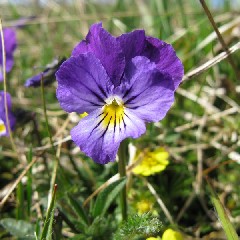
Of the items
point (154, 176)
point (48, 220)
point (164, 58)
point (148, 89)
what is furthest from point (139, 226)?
point (154, 176)

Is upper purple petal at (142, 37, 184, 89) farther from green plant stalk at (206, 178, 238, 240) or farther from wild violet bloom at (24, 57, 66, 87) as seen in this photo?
wild violet bloom at (24, 57, 66, 87)

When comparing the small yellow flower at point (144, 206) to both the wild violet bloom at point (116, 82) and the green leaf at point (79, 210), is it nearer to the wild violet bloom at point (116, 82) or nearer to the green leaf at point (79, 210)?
the green leaf at point (79, 210)

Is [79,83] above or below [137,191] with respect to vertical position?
above

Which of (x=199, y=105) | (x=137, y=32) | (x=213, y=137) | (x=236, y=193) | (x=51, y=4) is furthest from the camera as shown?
(x=51, y=4)

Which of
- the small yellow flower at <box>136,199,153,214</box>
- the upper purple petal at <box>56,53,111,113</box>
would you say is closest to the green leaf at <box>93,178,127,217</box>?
the small yellow flower at <box>136,199,153,214</box>

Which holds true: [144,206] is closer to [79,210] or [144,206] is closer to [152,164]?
[152,164]

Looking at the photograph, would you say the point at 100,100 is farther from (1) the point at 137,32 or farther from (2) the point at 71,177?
(2) the point at 71,177

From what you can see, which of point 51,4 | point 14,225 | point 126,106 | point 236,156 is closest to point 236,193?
point 236,156

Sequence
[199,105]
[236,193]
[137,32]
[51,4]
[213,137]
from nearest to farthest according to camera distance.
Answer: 1. [137,32]
2. [236,193]
3. [213,137]
4. [199,105]
5. [51,4]
